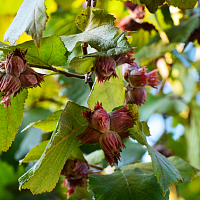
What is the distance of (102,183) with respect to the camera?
90cm

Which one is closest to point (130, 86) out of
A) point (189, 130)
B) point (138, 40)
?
point (138, 40)

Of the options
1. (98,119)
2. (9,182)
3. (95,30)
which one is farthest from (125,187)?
(9,182)

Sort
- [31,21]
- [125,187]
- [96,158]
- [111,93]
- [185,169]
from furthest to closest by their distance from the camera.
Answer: [96,158] → [185,169] → [111,93] → [125,187] → [31,21]

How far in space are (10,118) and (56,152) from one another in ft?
0.76

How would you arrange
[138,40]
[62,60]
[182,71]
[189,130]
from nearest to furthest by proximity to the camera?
1. [62,60]
2. [138,40]
3. [189,130]
4. [182,71]

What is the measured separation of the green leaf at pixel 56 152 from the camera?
77 centimetres

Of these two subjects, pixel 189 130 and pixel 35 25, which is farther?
pixel 189 130

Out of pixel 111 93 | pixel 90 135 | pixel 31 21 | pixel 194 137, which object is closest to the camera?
pixel 31 21

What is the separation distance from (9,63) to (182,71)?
6.09 feet

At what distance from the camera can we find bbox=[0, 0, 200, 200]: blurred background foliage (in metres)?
1.57

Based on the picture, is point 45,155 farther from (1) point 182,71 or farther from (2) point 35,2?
(1) point 182,71

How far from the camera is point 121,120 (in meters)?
0.79

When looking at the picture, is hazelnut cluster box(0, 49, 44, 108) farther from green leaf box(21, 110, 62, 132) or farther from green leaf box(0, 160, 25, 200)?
green leaf box(0, 160, 25, 200)

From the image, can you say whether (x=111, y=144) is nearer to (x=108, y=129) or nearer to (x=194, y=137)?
(x=108, y=129)
